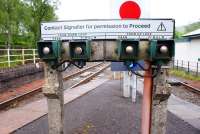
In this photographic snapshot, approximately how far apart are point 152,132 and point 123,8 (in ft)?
5.05

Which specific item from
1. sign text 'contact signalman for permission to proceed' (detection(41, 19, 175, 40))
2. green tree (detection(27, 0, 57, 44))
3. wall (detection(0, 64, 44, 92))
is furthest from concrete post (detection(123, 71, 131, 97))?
green tree (detection(27, 0, 57, 44))

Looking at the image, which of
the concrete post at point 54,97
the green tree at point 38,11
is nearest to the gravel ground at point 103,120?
the concrete post at point 54,97

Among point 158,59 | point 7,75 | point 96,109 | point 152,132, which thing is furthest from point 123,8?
point 7,75

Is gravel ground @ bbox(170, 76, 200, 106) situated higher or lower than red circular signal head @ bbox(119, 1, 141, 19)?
lower

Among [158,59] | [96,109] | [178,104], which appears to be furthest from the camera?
[178,104]

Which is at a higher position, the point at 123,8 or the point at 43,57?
the point at 123,8

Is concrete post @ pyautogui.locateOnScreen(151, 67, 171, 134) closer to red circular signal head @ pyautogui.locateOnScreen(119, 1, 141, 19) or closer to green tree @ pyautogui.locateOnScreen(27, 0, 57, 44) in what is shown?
red circular signal head @ pyautogui.locateOnScreen(119, 1, 141, 19)

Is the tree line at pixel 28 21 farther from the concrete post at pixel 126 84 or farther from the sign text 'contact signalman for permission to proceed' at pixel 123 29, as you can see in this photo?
the sign text 'contact signalman for permission to proceed' at pixel 123 29

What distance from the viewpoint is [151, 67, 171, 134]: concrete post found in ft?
13.0

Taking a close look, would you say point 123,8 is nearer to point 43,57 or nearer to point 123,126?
point 43,57

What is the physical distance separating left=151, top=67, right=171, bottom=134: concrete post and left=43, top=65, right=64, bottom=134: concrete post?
3.75 feet

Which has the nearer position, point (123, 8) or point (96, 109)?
point (123, 8)

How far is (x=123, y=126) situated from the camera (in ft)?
26.3

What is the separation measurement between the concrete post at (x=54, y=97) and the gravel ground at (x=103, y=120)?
98.5 inches
